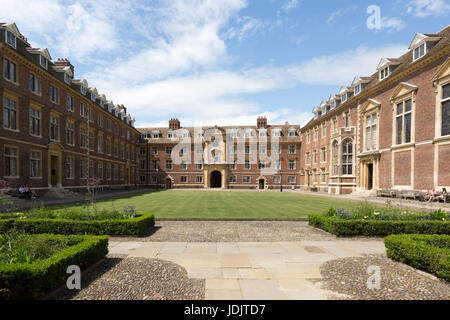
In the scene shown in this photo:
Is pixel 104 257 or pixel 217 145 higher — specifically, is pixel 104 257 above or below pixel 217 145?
below

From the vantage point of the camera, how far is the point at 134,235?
980 cm

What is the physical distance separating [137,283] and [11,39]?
87.0 ft

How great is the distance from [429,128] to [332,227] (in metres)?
19.8

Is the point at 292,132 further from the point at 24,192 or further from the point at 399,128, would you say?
the point at 24,192

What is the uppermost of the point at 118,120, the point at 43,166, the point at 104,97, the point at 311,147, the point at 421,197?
the point at 104,97

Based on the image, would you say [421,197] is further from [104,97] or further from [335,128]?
[104,97]

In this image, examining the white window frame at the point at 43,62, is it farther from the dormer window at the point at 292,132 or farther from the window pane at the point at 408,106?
the dormer window at the point at 292,132

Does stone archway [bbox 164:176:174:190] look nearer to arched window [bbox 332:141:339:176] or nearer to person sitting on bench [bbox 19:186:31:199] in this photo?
person sitting on bench [bbox 19:186:31:199]

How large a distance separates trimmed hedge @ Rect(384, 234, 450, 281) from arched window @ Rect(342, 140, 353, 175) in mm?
29237

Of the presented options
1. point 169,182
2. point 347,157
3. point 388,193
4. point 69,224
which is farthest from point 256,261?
point 169,182

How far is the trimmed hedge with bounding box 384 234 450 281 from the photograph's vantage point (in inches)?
214

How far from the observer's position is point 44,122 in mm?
25078
